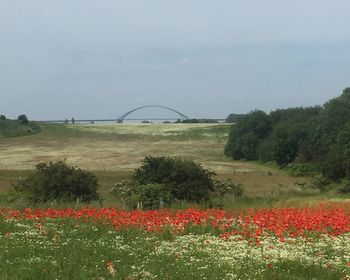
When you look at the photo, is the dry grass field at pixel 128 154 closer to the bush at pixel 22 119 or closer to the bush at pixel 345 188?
the bush at pixel 345 188

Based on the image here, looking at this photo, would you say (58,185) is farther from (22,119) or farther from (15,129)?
(22,119)

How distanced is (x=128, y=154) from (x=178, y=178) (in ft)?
200

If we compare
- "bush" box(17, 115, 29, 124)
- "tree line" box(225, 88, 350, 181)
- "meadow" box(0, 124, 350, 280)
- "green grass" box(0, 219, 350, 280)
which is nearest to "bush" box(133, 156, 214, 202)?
"meadow" box(0, 124, 350, 280)

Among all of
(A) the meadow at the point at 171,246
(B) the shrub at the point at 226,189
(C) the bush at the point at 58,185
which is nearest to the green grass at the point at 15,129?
(B) the shrub at the point at 226,189

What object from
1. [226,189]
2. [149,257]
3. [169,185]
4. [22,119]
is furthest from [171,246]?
[22,119]

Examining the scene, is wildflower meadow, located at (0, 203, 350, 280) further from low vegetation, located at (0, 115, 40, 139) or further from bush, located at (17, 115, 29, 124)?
bush, located at (17, 115, 29, 124)

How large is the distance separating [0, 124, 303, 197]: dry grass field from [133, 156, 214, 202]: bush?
5909mm

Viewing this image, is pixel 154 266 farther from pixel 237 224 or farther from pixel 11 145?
pixel 11 145

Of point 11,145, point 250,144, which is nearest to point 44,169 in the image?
point 250,144

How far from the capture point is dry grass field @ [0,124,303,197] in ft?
195

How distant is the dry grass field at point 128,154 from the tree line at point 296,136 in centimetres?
378

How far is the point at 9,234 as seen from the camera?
16047mm

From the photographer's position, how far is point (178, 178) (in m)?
35.4

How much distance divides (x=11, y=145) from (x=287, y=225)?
4055 inches
